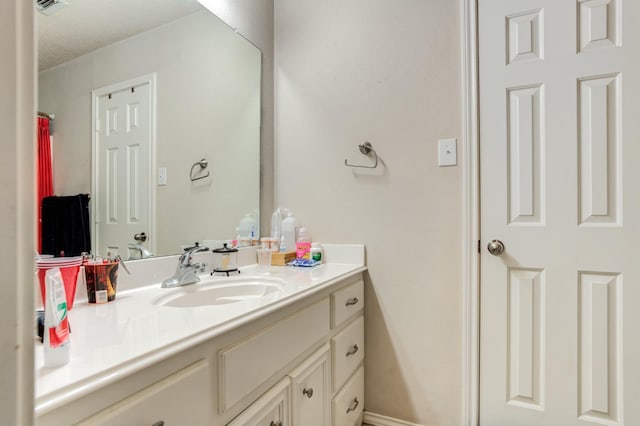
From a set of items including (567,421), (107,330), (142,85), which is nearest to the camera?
(107,330)

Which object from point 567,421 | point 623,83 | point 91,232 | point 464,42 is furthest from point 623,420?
point 91,232

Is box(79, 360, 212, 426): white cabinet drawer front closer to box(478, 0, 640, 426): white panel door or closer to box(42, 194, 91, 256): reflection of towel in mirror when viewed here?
box(42, 194, 91, 256): reflection of towel in mirror

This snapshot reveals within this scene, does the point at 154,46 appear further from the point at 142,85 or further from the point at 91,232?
the point at 91,232

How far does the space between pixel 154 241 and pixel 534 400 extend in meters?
1.57

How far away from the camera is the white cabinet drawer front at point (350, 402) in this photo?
1.23m

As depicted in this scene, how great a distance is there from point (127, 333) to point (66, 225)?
0.48 metres

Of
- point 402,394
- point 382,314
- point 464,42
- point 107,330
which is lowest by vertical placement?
point 402,394

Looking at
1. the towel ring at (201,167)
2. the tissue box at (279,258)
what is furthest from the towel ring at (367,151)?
the towel ring at (201,167)

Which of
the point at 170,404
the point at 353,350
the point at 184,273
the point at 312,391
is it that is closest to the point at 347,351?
the point at 353,350

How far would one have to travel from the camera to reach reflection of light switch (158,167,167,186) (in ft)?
3.93

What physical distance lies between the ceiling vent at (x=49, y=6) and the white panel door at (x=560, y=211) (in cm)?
147

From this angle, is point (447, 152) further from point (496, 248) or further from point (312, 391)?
point (312, 391)

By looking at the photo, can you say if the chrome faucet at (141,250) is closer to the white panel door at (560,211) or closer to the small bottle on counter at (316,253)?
the small bottle on counter at (316,253)

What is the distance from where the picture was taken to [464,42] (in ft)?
4.50
